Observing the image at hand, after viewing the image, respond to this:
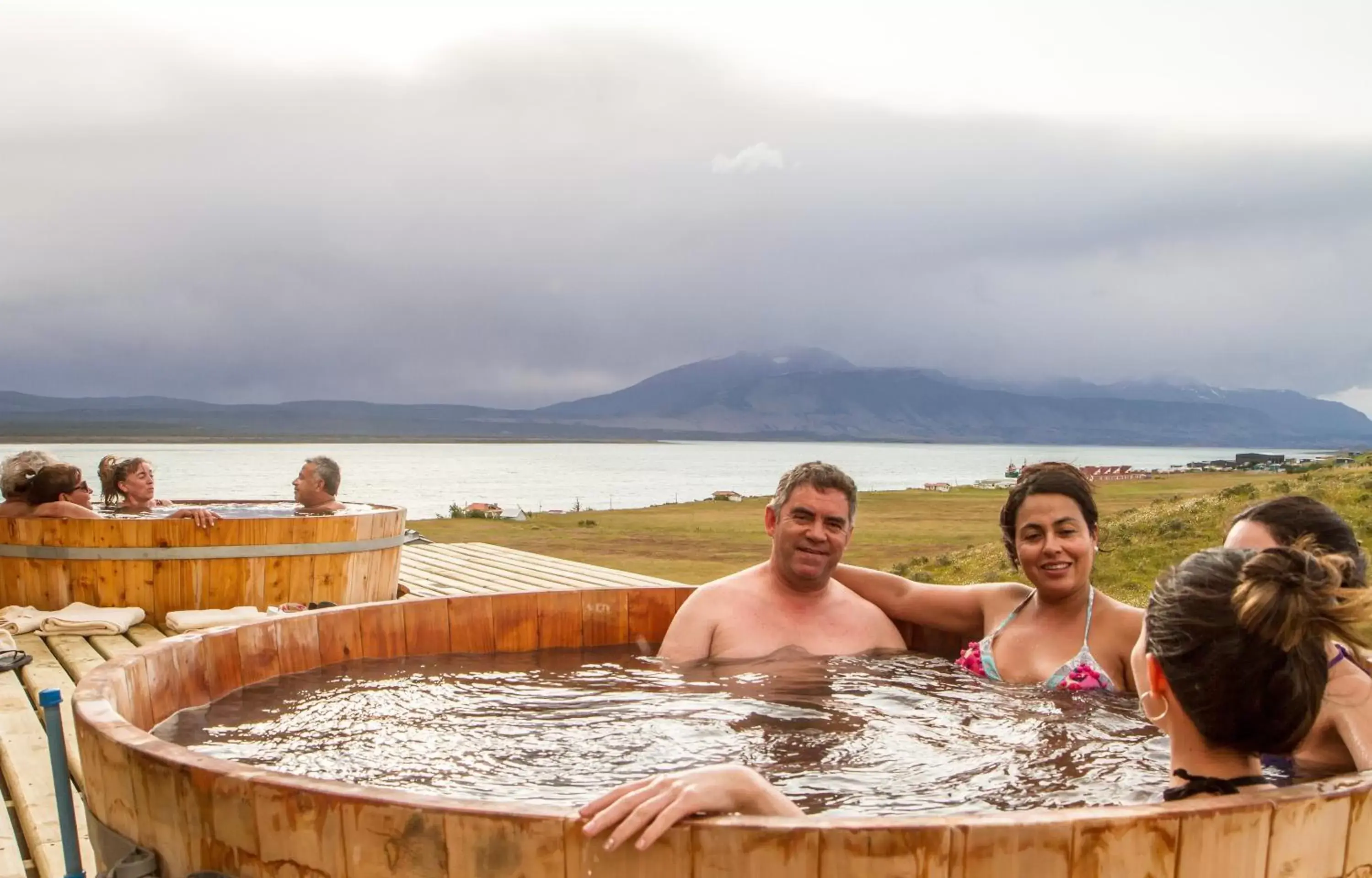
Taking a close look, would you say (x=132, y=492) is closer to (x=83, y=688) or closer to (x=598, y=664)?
(x=598, y=664)

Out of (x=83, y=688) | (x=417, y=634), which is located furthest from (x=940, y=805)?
(x=417, y=634)

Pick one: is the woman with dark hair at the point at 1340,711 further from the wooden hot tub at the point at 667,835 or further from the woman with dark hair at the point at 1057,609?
the woman with dark hair at the point at 1057,609

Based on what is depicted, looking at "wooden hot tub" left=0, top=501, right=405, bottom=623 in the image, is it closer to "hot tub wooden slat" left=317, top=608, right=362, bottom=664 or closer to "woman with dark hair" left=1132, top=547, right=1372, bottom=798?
"hot tub wooden slat" left=317, top=608, right=362, bottom=664

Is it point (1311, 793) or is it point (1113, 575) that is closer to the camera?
point (1311, 793)

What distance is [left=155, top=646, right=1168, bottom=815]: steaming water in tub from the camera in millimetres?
2244

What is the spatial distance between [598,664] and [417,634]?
2.09 feet

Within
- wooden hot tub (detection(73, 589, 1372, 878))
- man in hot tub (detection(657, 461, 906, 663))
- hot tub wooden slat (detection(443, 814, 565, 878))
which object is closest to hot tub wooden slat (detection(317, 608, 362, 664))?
man in hot tub (detection(657, 461, 906, 663))

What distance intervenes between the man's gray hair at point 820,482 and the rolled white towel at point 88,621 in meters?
3.64

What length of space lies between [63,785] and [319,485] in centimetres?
473

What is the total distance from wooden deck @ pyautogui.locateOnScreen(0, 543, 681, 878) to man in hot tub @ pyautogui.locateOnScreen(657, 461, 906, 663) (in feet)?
1.89

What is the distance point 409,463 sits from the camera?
268 ft

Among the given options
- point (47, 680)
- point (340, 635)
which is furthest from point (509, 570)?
point (340, 635)

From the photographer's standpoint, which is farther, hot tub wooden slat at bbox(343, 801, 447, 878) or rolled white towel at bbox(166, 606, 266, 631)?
rolled white towel at bbox(166, 606, 266, 631)

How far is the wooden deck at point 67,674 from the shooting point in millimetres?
2719
